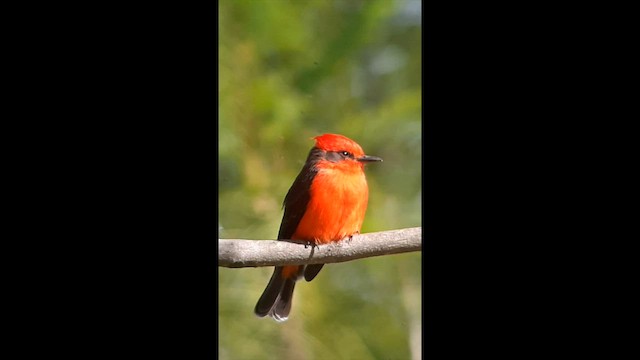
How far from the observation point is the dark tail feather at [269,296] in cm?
376

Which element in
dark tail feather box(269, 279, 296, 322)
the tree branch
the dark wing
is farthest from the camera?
the dark wing

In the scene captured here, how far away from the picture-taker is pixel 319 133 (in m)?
3.80

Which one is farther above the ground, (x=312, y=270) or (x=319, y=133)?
(x=319, y=133)

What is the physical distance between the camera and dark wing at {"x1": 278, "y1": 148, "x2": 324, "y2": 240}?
387 centimetres

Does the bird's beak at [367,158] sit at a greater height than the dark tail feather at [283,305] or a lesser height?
greater

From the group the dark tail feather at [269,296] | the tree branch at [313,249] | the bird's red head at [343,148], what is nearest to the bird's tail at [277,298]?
the dark tail feather at [269,296]

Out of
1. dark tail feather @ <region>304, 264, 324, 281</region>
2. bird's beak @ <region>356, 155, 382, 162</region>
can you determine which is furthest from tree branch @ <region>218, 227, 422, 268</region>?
bird's beak @ <region>356, 155, 382, 162</region>

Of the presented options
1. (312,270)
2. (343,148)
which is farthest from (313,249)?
(343,148)

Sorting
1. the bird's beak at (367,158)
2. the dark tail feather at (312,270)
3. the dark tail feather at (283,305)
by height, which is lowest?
Result: the dark tail feather at (283,305)

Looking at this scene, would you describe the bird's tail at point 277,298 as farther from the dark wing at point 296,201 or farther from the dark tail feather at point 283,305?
the dark wing at point 296,201

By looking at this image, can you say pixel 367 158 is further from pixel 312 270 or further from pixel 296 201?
pixel 312 270

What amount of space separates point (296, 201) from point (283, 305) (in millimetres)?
512

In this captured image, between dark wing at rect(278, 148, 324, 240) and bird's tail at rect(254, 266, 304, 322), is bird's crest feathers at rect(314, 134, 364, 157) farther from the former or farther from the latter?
bird's tail at rect(254, 266, 304, 322)

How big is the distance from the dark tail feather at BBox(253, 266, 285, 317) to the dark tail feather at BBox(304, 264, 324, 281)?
5.1 inches
